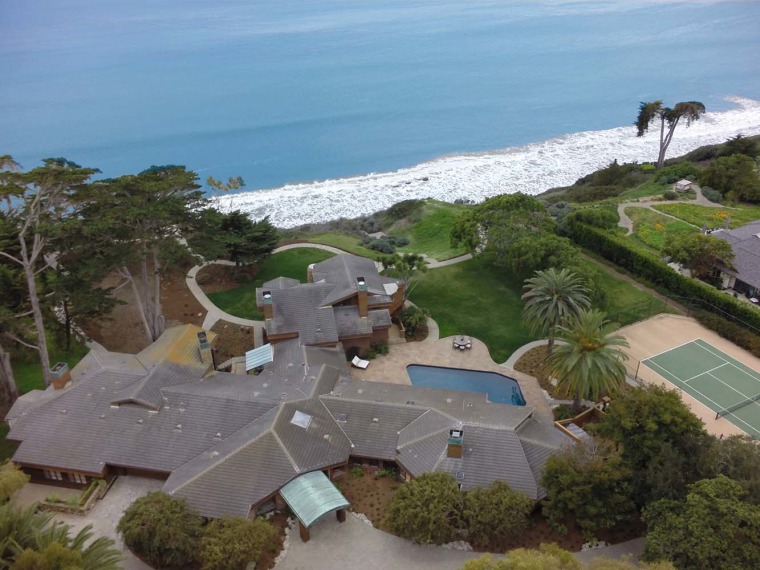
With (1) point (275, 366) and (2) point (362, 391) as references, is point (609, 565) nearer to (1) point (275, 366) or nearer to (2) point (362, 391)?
(2) point (362, 391)

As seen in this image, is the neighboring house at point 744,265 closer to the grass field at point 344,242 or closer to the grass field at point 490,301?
the grass field at point 490,301

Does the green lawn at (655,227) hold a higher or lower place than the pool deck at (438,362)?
higher

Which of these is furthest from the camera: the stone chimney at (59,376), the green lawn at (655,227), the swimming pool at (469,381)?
the green lawn at (655,227)

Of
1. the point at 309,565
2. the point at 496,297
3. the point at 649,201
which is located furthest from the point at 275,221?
the point at 309,565

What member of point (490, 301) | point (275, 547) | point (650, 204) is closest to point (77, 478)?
point (275, 547)

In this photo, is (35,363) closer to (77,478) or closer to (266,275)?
(77,478)

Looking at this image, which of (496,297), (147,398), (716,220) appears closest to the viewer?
(147,398)

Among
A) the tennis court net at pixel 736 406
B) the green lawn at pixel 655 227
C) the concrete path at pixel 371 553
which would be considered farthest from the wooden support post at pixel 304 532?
the green lawn at pixel 655 227

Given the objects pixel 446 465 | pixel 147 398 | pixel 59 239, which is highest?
pixel 59 239
